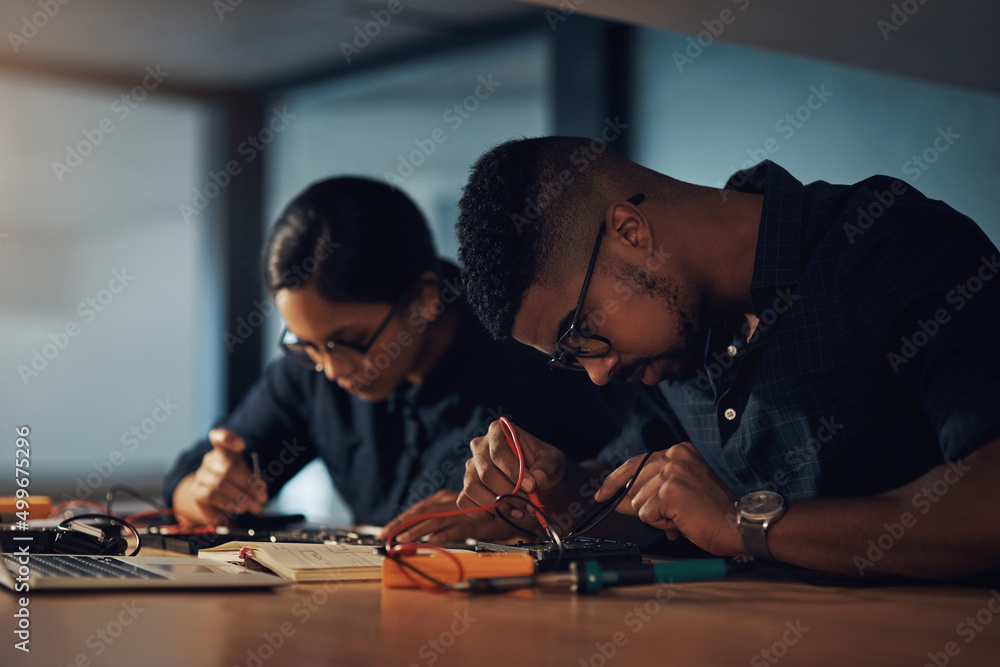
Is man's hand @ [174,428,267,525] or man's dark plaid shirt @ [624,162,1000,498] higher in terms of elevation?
man's dark plaid shirt @ [624,162,1000,498]

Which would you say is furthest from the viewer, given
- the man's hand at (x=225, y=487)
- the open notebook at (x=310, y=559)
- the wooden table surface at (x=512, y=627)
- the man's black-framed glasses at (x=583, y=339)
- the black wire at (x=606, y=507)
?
the man's hand at (x=225, y=487)

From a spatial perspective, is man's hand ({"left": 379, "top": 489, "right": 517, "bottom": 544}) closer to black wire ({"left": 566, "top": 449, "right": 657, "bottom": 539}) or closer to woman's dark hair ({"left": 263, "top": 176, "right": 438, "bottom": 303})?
black wire ({"left": 566, "top": 449, "right": 657, "bottom": 539})

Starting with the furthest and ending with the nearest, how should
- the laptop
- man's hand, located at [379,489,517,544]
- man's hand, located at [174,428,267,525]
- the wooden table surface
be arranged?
1. man's hand, located at [174,428,267,525]
2. man's hand, located at [379,489,517,544]
3. the laptop
4. the wooden table surface

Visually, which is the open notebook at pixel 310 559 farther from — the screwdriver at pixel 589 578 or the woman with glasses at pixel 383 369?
the woman with glasses at pixel 383 369

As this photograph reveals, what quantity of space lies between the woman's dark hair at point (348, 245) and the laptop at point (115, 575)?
995 millimetres

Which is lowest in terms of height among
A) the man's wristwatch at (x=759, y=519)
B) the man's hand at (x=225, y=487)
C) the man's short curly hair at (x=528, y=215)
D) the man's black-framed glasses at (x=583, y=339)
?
the man's hand at (x=225, y=487)

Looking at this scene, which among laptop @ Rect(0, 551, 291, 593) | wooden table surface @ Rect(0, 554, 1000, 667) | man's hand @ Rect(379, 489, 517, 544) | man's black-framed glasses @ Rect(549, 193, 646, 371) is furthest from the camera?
man's hand @ Rect(379, 489, 517, 544)

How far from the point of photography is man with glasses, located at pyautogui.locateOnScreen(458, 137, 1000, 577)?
1.18 metres

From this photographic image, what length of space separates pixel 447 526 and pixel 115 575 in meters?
0.66

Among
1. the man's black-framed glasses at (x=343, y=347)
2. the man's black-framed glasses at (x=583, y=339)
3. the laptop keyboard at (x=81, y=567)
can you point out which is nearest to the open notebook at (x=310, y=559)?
the laptop keyboard at (x=81, y=567)

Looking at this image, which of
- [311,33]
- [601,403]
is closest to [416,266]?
[601,403]

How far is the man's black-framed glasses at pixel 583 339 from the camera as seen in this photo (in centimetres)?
145

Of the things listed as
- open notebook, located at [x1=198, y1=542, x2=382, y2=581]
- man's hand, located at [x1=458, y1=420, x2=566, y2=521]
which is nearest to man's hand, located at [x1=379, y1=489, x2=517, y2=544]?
man's hand, located at [x1=458, y1=420, x2=566, y2=521]

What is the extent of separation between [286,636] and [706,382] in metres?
0.96
